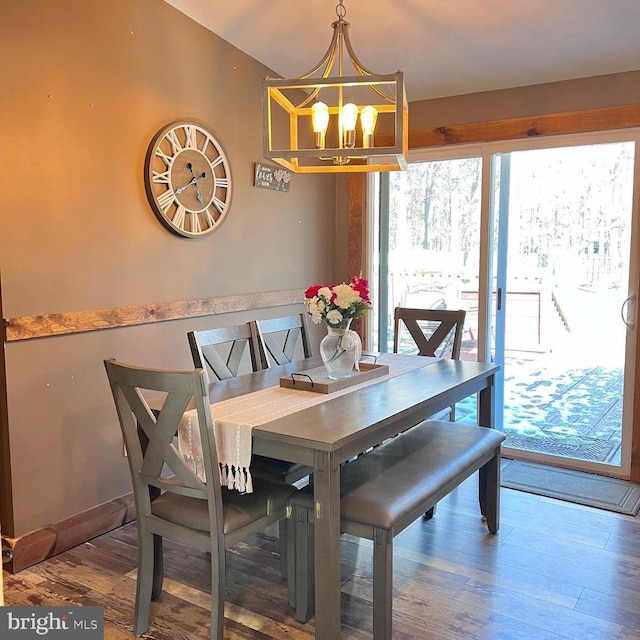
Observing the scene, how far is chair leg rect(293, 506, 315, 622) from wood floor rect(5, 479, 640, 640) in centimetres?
6

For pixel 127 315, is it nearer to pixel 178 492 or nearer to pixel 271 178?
pixel 178 492

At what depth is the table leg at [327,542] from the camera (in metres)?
1.90

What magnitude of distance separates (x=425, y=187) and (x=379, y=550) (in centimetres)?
287

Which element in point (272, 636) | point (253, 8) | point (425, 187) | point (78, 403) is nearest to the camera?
point (272, 636)

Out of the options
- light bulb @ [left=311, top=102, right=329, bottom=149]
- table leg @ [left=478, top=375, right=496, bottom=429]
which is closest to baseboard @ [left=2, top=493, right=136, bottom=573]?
table leg @ [left=478, top=375, right=496, bottom=429]

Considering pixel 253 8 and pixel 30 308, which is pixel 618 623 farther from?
pixel 253 8

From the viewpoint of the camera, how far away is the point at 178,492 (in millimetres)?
2059

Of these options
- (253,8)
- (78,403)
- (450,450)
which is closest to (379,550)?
(450,450)

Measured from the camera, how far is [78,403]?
9.39ft

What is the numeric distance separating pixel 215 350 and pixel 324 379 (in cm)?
61

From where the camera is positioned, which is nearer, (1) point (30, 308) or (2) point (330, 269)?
(1) point (30, 308)

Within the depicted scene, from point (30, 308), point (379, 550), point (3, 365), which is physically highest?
point (30, 308)

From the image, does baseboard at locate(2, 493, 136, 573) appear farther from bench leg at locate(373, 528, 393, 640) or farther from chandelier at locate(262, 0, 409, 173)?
chandelier at locate(262, 0, 409, 173)

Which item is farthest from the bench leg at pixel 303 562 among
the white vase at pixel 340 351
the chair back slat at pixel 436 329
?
the chair back slat at pixel 436 329
